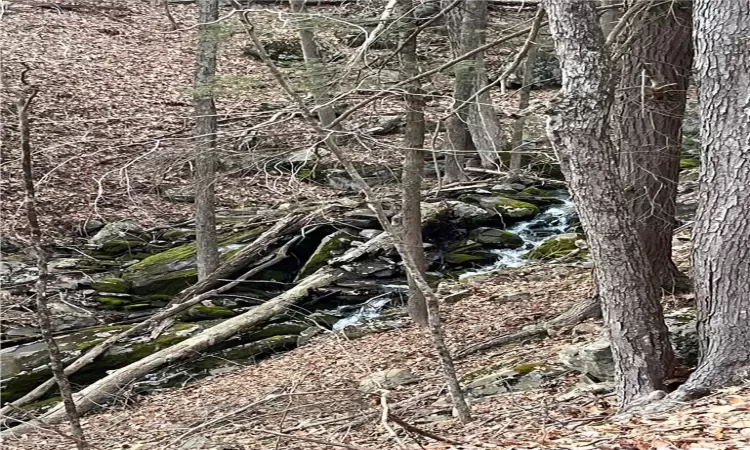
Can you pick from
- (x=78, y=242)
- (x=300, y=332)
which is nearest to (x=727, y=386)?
(x=300, y=332)

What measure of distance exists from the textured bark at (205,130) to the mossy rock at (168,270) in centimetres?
67

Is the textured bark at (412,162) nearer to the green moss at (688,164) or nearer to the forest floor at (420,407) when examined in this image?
the forest floor at (420,407)

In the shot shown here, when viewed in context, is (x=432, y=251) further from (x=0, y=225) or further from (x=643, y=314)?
(x=643, y=314)

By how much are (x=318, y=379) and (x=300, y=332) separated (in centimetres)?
234

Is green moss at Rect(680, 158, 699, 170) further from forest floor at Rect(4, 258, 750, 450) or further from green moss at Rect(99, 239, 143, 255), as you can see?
green moss at Rect(99, 239, 143, 255)

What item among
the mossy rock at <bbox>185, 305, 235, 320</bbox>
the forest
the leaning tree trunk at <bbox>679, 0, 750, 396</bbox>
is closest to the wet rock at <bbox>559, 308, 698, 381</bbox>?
the forest

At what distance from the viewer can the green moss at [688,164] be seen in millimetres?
15508

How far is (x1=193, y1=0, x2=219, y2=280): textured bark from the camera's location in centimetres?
938

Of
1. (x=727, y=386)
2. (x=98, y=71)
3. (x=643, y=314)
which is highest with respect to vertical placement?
(x=98, y=71)

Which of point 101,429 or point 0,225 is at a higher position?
point 0,225

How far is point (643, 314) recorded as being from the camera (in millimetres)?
4664

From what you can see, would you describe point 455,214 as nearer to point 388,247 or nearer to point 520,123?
point 388,247

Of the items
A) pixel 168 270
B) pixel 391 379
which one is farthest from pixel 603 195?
pixel 168 270

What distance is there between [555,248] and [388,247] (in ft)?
9.15
